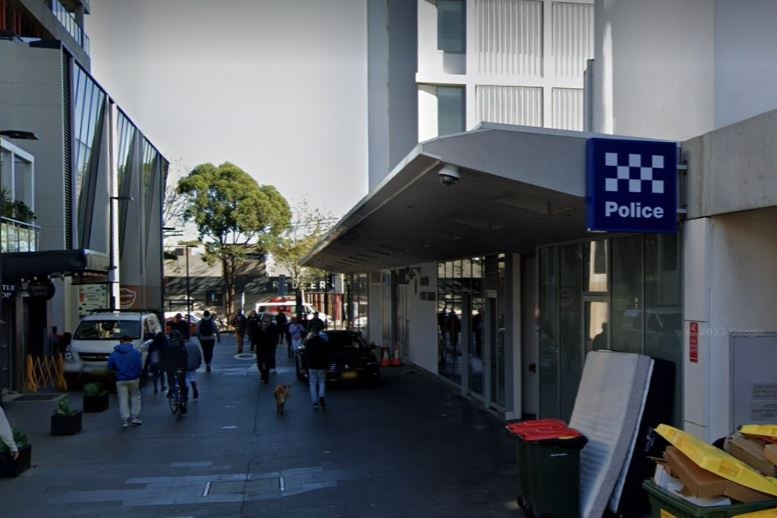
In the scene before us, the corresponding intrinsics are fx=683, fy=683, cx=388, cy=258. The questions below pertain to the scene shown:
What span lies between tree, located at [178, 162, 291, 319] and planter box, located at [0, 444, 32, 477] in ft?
130

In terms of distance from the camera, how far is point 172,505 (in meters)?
7.49

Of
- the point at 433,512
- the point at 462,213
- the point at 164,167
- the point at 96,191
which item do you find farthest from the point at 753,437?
the point at 164,167

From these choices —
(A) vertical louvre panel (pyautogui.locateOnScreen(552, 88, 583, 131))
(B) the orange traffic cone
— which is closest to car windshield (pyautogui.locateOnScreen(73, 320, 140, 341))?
(B) the orange traffic cone

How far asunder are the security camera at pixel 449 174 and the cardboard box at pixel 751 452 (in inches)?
125

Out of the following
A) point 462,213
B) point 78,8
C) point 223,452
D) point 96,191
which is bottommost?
point 223,452

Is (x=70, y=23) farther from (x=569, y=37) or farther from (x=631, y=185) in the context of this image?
(x=631, y=185)

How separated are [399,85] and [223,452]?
20.8 metres

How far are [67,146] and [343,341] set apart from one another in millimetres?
13110

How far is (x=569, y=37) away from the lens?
26953 mm

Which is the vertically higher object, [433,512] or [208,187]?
[208,187]

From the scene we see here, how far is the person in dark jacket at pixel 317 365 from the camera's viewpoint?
13.4m

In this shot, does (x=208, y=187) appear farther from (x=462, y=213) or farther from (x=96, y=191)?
(x=462, y=213)

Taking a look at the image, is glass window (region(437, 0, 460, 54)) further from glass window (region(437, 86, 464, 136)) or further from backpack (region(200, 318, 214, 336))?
backpack (region(200, 318, 214, 336))

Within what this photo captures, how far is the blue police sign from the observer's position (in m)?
6.32
